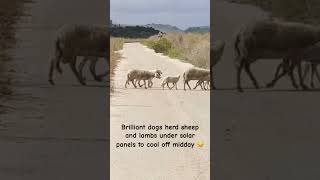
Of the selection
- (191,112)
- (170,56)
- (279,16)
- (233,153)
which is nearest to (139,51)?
(170,56)

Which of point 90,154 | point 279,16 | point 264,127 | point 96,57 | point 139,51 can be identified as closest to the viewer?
point 90,154

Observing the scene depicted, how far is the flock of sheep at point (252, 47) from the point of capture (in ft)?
22.1

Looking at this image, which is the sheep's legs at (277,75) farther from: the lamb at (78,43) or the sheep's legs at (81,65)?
the sheep's legs at (81,65)

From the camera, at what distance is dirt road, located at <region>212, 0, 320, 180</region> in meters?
4.46

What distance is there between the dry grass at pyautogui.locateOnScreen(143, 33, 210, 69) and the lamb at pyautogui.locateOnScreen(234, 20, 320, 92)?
4.97 feet

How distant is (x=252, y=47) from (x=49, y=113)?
219 centimetres

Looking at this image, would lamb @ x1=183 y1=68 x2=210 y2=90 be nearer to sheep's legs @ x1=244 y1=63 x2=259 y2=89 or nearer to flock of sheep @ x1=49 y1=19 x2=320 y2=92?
flock of sheep @ x1=49 y1=19 x2=320 y2=92

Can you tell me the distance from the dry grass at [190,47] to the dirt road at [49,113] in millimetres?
2176

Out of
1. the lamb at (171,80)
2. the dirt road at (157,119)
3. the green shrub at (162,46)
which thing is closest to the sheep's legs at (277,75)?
the dirt road at (157,119)

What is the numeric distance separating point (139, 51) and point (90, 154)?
5549mm

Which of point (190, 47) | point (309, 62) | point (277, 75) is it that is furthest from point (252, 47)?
point (190, 47)

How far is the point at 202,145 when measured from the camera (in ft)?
16.6

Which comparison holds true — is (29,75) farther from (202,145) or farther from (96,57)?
(202,145)

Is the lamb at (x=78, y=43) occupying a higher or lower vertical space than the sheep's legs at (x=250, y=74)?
higher
